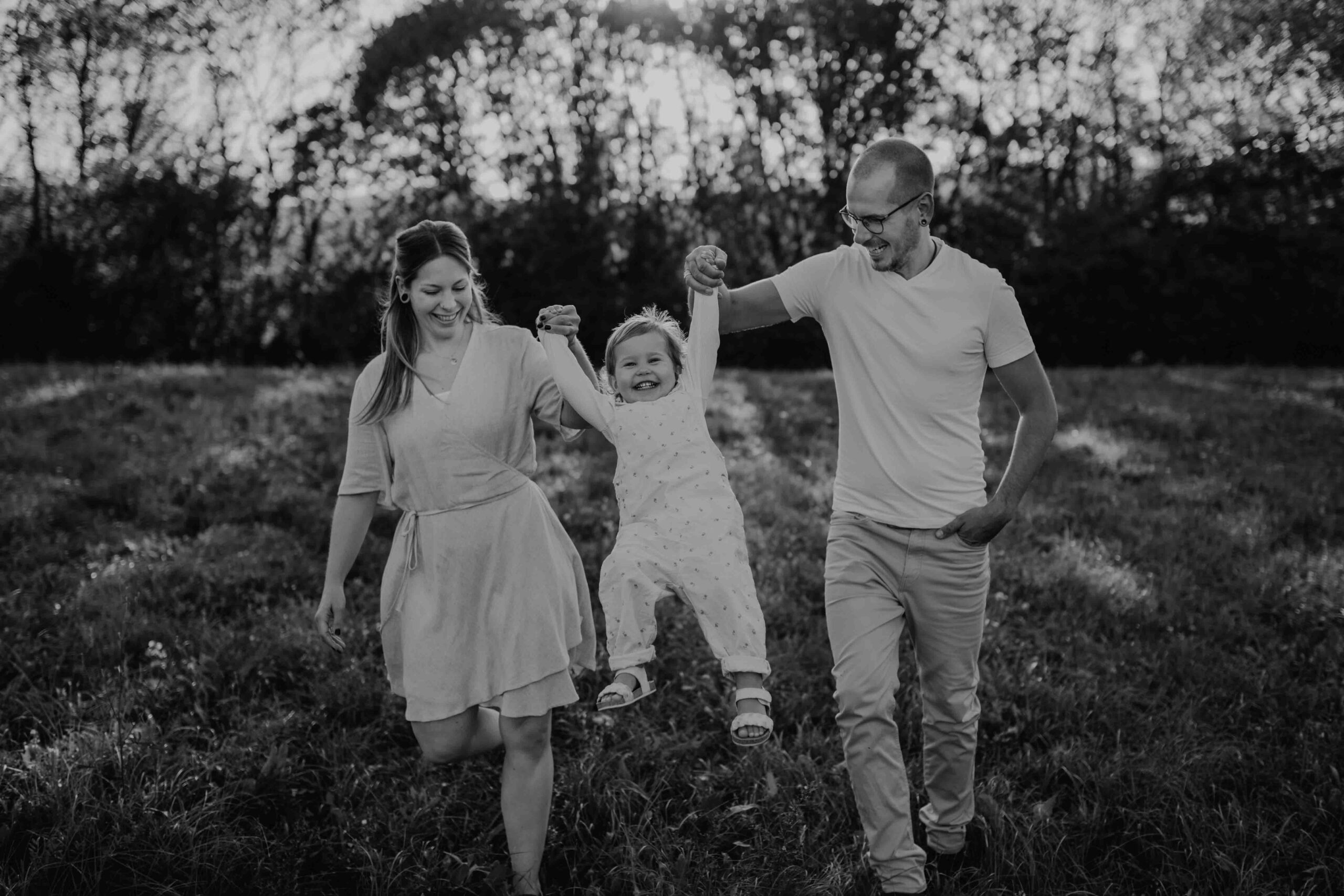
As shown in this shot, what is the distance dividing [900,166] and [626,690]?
75.0 inches

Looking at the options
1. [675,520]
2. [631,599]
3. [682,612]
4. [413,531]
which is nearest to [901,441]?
[675,520]

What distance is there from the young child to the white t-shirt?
1.65 feet

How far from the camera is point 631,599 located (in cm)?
318

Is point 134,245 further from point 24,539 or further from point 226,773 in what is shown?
point 226,773

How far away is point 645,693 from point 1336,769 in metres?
3.07

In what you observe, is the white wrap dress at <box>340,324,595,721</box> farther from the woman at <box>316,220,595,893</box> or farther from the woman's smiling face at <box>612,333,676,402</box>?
the woman's smiling face at <box>612,333,676,402</box>

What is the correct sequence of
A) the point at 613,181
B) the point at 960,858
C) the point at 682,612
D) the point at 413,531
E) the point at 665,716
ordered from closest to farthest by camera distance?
the point at 413,531
the point at 960,858
the point at 665,716
the point at 682,612
the point at 613,181

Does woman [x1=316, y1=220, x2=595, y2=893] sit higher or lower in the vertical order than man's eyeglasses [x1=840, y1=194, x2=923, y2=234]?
lower

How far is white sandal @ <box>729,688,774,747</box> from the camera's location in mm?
2980

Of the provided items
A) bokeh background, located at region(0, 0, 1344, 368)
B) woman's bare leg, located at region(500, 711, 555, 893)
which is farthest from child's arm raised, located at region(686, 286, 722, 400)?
bokeh background, located at region(0, 0, 1344, 368)

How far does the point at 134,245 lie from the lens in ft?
61.1

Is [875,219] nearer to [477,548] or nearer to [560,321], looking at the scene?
[560,321]

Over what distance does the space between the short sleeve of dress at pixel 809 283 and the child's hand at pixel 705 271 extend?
0.97 feet

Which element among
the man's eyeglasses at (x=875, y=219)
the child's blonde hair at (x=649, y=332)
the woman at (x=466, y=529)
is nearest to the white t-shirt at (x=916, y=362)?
the man's eyeglasses at (x=875, y=219)
